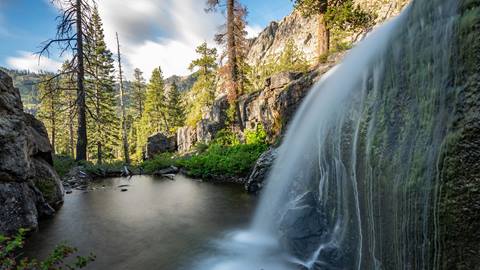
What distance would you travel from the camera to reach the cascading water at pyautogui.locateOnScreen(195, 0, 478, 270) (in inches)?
130

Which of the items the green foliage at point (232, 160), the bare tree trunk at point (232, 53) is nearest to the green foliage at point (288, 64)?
the bare tree trunk at point (232, 53)

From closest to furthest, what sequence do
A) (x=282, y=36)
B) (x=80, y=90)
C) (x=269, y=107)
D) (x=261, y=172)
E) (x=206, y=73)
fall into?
(x=261, y=172)
(x=80, y=90)
(x=269, y=107)
(x=206, y=73)
(x=282, y=36)

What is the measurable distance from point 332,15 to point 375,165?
13.7m

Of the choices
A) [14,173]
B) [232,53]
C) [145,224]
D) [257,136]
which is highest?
[232,53]

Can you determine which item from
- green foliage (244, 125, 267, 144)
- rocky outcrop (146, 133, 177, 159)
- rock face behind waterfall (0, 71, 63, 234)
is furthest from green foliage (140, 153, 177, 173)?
rocky outcrop (146, 133, 177, 159)

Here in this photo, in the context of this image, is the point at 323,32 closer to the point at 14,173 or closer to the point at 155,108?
the point at 14,173

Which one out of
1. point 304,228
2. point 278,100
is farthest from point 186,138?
point 304,228

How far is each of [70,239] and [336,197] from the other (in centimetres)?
623

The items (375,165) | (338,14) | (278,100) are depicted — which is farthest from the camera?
(338,14)

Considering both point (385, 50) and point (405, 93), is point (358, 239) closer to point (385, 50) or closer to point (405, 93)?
point (405, 93)

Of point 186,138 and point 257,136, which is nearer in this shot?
point 257,136

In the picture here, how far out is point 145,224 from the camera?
7.91 metres

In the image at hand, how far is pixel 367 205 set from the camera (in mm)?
4336

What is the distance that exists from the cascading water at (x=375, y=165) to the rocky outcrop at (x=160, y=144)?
73.9 ft
